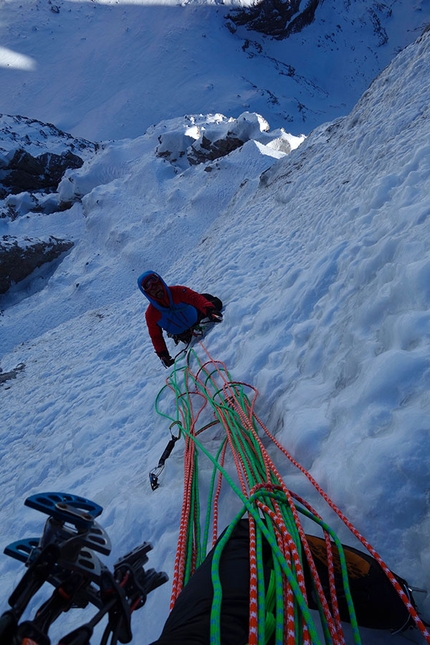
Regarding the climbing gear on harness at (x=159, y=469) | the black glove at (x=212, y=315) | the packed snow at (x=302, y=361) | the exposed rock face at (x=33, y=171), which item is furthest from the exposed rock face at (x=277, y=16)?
the climbing gear on harness at (x=159, y=469)

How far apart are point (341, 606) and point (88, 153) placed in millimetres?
29400

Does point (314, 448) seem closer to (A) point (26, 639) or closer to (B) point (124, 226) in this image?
(A) point (26, 639)

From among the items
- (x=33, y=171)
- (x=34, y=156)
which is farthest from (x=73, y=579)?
(x=34, y=156)

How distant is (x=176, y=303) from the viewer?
4.67 metres

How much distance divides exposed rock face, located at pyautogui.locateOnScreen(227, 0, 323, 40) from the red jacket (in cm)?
3967

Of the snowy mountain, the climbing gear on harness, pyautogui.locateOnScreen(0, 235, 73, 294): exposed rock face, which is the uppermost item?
the snowy mountain

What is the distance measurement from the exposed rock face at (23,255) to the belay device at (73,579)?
636 inches

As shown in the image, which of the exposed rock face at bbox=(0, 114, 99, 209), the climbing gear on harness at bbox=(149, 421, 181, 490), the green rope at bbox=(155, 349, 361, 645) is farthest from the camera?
the exposed rock face at bbox=(0, 114, 99, 209)

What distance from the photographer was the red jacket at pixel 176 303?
4.60 m

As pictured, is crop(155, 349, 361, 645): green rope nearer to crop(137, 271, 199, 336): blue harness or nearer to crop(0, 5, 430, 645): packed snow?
crop(0, 5, 430, 645): packed snow

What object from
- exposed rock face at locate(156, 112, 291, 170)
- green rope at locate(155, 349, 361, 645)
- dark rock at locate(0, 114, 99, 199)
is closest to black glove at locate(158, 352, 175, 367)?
green rope at locate(155, 349, 361, 645)

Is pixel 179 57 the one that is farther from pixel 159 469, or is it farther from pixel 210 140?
pixel 159 469

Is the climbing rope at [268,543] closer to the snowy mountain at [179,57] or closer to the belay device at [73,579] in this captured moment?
the belay device at [73,579]

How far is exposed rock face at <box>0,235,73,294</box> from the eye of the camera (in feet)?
→ 50.2
